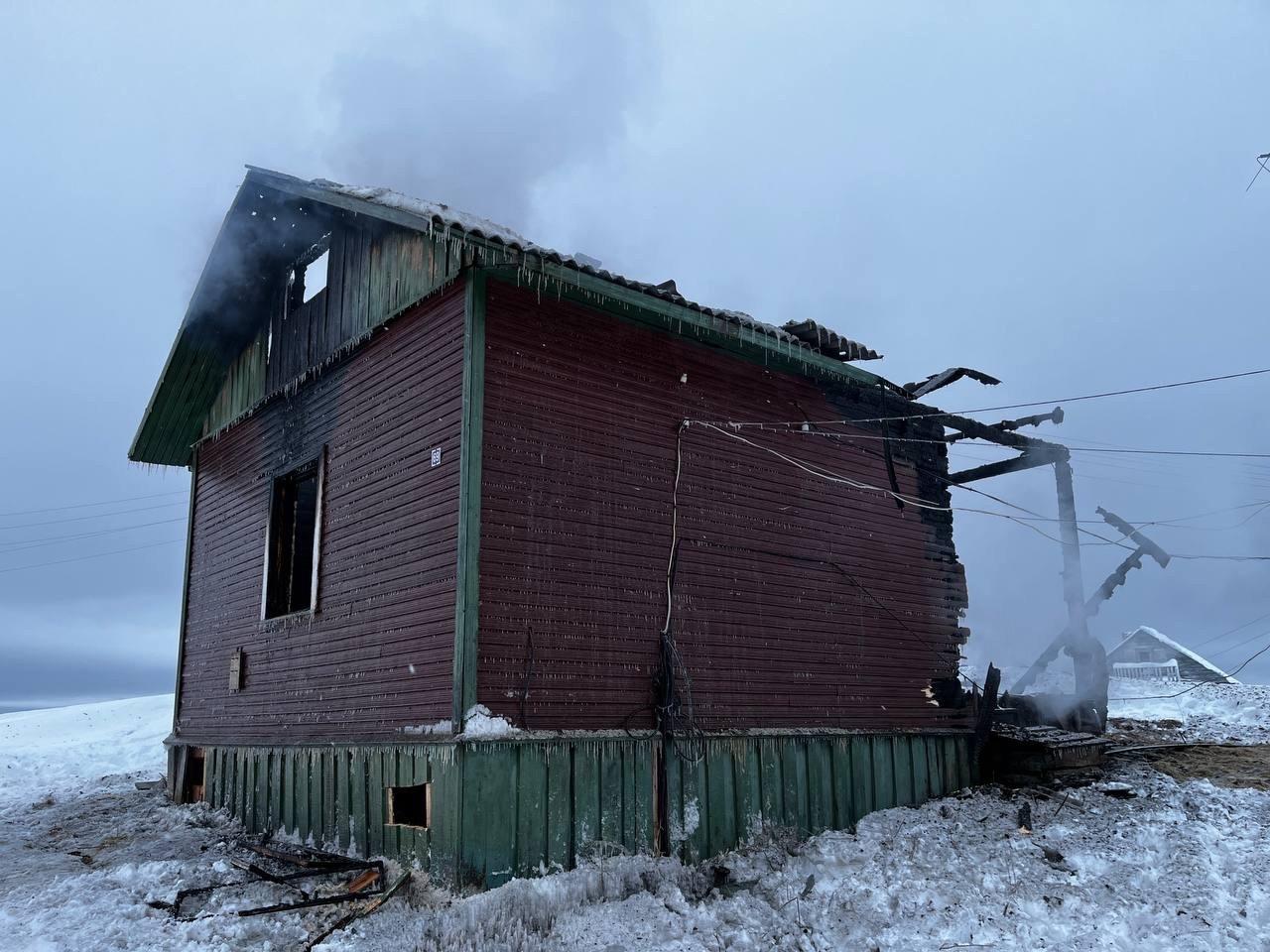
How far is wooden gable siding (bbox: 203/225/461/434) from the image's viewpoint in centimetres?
1101

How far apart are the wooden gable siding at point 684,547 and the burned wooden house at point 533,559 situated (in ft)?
0.12

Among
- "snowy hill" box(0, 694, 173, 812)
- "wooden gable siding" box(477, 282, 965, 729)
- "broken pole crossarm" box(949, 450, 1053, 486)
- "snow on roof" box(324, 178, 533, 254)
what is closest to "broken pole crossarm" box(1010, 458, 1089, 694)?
"broken pole crossarm" box(949, 450, 1053, 486)

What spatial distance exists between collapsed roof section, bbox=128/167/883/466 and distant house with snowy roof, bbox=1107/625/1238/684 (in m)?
23.1

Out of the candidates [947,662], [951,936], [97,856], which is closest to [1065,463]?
[947,662]

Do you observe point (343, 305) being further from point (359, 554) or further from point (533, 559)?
point (533, 559)

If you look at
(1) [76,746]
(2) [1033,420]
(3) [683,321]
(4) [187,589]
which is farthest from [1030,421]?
(1) [76,746]

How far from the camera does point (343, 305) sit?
12.5 m

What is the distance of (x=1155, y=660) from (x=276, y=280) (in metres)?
32.2

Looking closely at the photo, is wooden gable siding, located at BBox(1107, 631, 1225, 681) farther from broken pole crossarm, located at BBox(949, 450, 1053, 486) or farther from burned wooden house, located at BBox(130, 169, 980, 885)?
burned wooden house, located at BBox(130, 169, 980, 885)

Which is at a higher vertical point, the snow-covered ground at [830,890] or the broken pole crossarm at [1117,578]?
the broken pole crossarm at [1117,578]

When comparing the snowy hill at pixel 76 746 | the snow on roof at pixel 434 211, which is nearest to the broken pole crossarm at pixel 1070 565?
the snow on roof at pixel 434 211

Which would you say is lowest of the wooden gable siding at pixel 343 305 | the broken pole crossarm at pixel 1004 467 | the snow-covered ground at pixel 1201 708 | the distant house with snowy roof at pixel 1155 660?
the snow-covered ground at pixel 1201 708

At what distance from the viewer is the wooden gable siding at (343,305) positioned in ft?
A: 36.1

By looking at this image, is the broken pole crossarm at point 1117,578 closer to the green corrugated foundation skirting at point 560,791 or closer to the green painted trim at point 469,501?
the green corrugated foundation skirting at point 560,791
